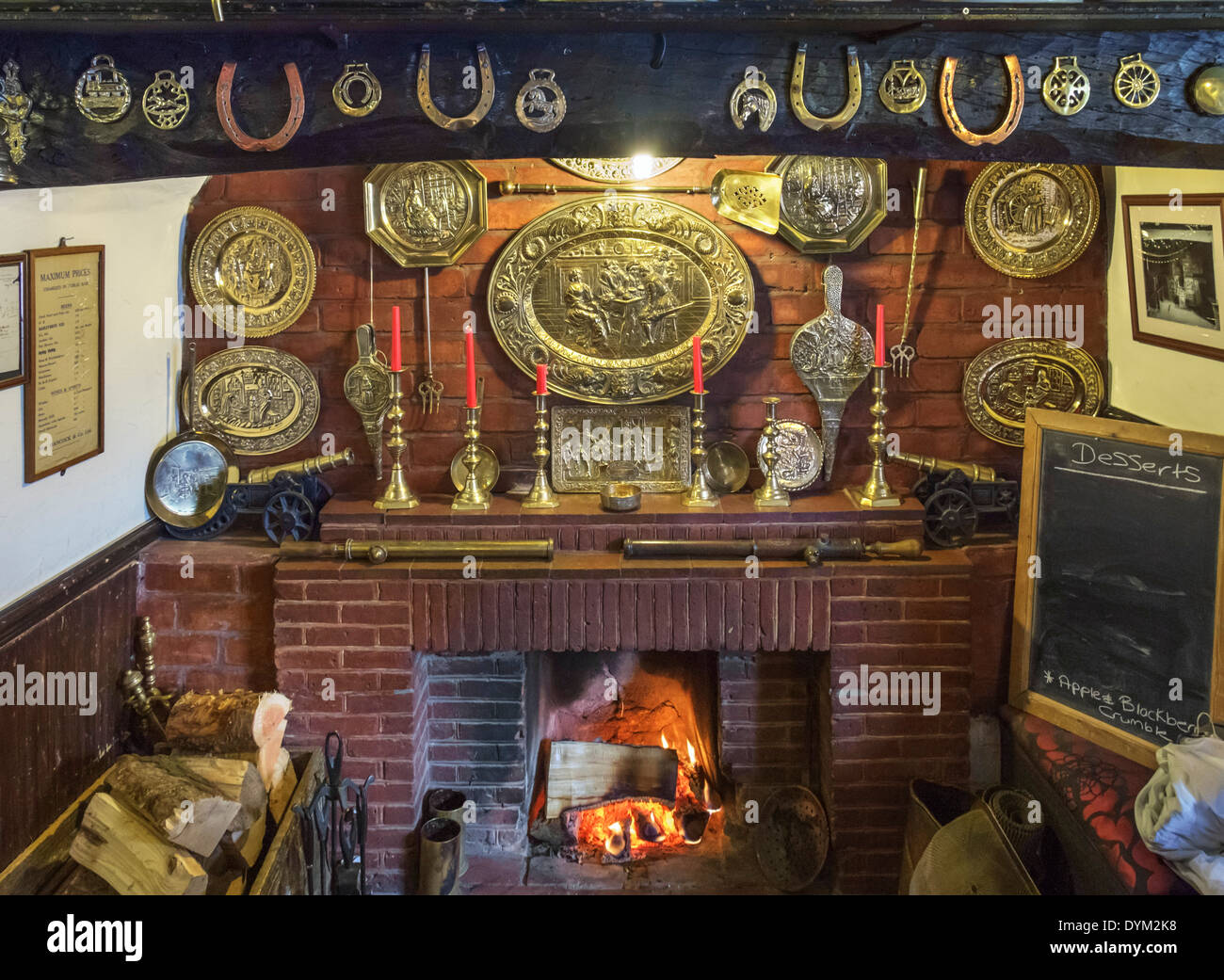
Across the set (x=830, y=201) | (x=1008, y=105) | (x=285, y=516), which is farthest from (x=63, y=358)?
(x=1008, y=105)

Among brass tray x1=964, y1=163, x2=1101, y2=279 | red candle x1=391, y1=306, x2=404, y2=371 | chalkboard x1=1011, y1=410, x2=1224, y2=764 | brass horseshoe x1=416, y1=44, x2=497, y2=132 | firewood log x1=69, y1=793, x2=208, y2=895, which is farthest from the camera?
brass tray x1=964, y1=163, x2=1101, y2=279

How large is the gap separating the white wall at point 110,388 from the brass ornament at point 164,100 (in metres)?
0.60

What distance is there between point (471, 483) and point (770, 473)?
1060 millimetres

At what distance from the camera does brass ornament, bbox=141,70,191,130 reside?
265 centimetres

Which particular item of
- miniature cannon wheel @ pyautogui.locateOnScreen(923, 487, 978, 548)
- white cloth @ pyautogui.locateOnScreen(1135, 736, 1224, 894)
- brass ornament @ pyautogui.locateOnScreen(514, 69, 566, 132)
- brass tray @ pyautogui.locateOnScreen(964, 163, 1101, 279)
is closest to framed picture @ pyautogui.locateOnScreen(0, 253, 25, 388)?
brass ornament @ pyautogui.locateOnScreen(514, 69, 566, 132)

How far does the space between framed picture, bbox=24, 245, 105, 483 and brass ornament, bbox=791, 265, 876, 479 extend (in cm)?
236

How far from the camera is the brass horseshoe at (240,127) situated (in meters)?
2.66

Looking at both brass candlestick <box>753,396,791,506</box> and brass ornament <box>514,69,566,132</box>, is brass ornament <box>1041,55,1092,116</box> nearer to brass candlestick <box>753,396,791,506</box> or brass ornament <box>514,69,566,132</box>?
brass ornament <box>514,69,566,132</box>

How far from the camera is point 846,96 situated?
9.13ft

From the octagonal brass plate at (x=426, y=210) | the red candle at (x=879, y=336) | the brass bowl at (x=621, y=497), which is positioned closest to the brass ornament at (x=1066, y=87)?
the red candle at (x=879, y=336)

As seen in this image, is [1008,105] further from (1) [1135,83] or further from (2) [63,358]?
(2) [63,358]

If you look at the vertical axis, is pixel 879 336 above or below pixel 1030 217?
below

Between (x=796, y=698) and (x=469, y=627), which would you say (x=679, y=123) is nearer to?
(x=469, y=627)

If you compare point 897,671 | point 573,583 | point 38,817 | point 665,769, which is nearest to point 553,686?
point 665,769
